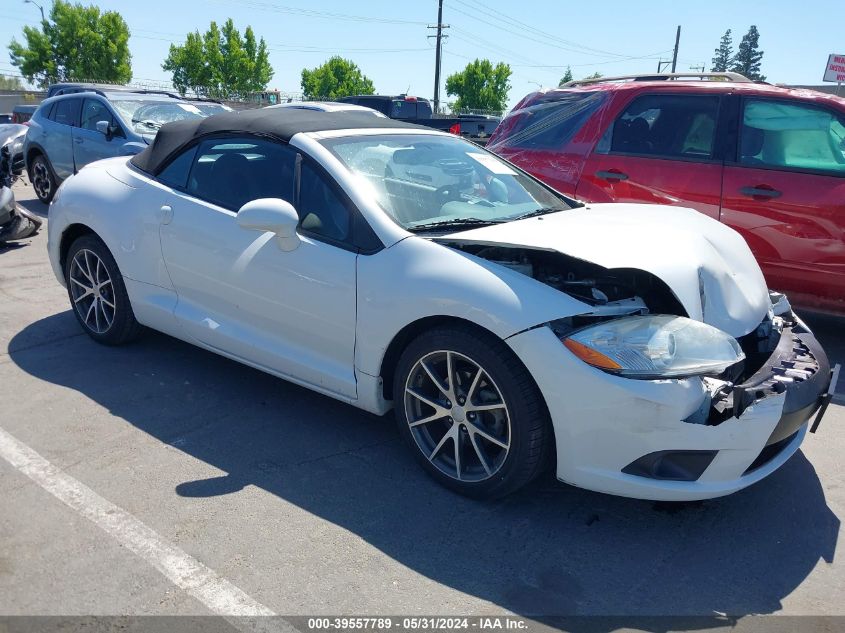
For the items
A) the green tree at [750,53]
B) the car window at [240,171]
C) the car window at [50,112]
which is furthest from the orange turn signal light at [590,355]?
the green tree at [750,53]

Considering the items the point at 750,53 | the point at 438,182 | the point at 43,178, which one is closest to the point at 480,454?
the point at 438,182

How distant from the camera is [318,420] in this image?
397 centimetres

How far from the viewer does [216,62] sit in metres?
73.2

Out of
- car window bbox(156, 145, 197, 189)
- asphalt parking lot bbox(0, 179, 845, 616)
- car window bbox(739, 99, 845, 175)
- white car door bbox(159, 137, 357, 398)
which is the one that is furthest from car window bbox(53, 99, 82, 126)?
car window bbox(739, 99, 845, 175)

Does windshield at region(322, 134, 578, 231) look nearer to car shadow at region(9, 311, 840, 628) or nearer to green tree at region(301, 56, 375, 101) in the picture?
car shadow at region(9, 311, 840, 628)

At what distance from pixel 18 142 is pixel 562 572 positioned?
12072 millimetres

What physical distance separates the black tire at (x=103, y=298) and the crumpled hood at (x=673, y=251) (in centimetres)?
251

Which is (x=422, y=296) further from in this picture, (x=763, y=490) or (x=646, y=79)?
(x=646, y=79)

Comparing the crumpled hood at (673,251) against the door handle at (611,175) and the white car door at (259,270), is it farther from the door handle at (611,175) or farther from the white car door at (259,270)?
the door handle at (611,175)

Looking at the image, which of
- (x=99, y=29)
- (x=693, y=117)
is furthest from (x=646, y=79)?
(x=99, y=29)

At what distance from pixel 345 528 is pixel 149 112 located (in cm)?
860

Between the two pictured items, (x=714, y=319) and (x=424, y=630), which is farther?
(x=714, y=319)

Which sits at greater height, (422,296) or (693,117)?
(693,117)

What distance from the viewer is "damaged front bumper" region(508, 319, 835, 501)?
266cm
